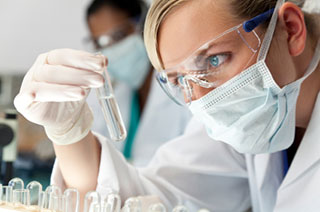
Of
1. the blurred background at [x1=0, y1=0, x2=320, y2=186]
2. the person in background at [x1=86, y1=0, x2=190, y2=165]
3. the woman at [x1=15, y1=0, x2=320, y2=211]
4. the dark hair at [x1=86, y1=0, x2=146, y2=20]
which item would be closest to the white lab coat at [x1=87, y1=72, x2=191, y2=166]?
the person in background at [x1=86, y1=0, x2=190, y2=165]

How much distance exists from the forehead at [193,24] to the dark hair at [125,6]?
68.6 inches

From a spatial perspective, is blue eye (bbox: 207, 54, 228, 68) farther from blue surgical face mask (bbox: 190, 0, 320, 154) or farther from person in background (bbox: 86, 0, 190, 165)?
person in background (bbox: 86, 0, 190, 165)

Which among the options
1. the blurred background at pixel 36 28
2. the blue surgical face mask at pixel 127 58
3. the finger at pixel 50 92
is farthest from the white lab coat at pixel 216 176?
the blurred background at pixel 36 28

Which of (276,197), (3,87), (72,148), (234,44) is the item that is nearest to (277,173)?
(276,197)

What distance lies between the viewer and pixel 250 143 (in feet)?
3.90

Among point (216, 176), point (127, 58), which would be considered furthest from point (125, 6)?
point (216, 176)

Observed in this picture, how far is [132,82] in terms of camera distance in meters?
2.89

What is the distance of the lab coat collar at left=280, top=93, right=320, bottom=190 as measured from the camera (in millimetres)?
1256

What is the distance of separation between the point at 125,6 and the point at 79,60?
1935 mm

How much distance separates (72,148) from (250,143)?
49 centimetres

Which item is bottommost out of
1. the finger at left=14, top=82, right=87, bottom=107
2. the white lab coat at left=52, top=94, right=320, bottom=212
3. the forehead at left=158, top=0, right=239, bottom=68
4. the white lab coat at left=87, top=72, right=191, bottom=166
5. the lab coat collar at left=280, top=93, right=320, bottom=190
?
the white lab coat at left=87, top=72, right=191, bottom=166

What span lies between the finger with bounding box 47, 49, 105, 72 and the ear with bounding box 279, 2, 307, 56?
52 cm

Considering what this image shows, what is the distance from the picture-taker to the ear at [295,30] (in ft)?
3.85

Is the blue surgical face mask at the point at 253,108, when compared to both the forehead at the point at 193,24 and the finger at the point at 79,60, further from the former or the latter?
the finger at the point at 79,60
